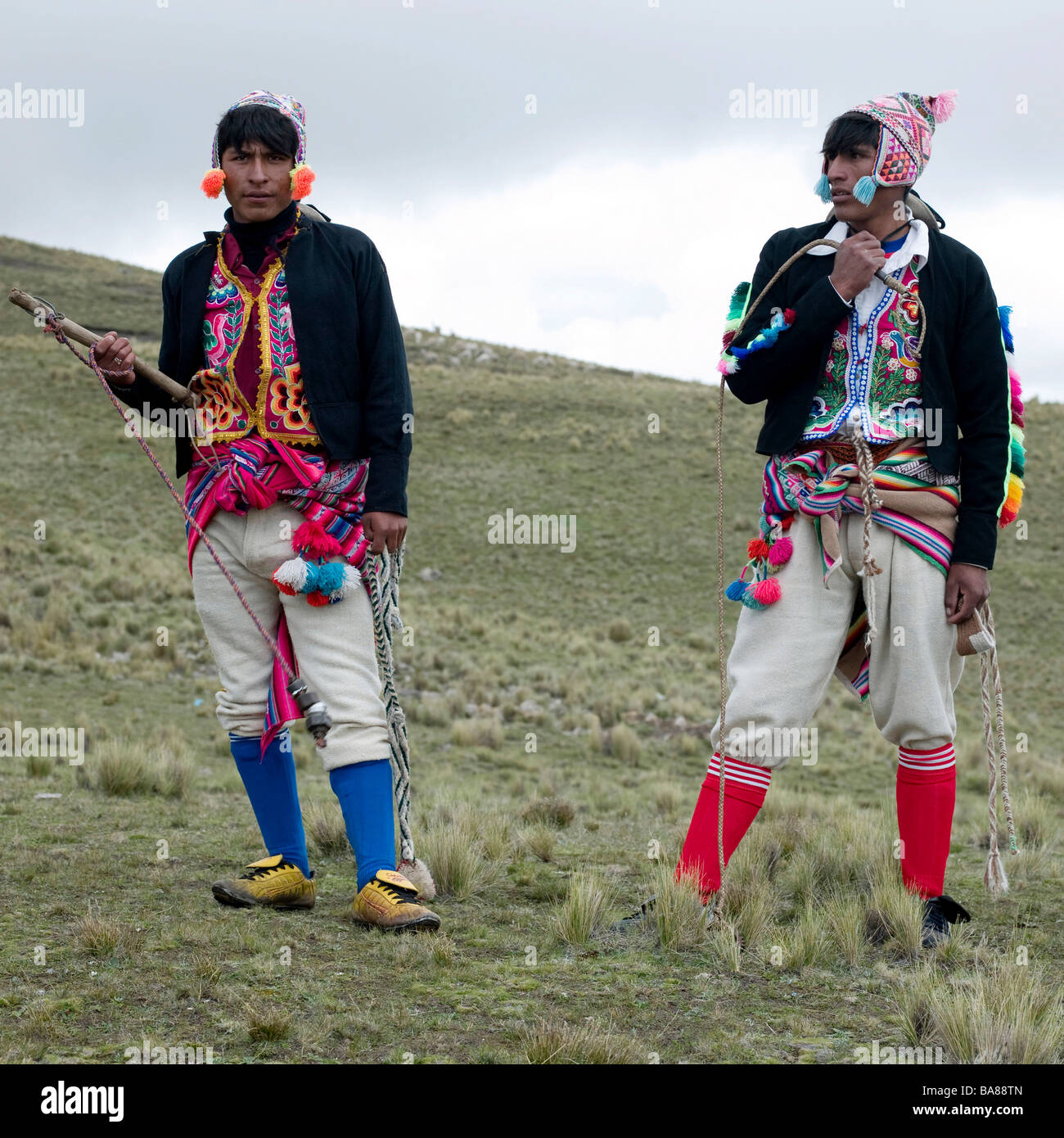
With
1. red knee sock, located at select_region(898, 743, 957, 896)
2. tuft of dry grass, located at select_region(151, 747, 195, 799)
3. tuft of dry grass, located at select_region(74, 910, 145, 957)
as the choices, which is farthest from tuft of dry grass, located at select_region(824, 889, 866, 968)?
tuft of dry grass, located at select_region(151, 747, 195, 799)

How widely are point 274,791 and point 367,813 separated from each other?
16.9 inches

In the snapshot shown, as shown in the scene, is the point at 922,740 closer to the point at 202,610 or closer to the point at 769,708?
the point at 769,708

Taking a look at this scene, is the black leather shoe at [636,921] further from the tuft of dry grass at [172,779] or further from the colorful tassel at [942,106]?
the tuft of dry grass at [172,779]

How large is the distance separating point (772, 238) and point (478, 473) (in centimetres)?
2477

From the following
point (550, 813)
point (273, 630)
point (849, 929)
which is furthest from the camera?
point (550, 813)

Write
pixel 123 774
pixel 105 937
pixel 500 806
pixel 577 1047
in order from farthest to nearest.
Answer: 1. pixel 500 806
2. pixel 123 774
3. pixel 105 937
4. pixel 577 1047

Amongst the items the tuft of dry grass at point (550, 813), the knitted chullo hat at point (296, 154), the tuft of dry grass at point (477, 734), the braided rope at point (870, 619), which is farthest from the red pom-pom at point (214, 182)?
the tuft of dry grass at point (477, 734)

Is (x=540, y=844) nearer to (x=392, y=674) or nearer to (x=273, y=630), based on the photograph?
(x=392, y=674)

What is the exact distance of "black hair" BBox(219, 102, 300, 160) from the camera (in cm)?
393

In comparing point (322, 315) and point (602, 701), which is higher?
point (322, 315)

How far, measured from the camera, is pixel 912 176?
392cm

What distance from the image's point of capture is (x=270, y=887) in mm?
4125

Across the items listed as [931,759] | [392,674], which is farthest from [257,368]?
[931,759]
